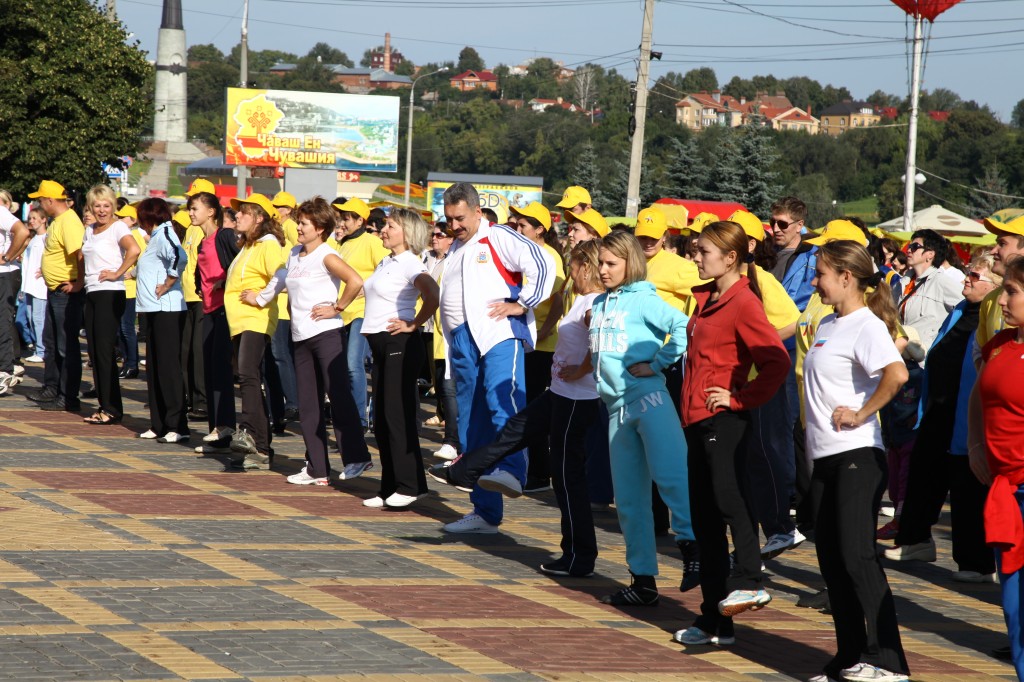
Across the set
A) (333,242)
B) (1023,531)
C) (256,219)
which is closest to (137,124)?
(333,242)

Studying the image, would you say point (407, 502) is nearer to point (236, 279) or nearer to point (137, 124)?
point (236, 279)

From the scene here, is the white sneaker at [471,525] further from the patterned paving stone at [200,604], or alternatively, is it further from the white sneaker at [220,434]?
the white sneaker at [220,434]

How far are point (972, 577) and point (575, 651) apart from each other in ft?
11.2

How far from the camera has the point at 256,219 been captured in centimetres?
1171

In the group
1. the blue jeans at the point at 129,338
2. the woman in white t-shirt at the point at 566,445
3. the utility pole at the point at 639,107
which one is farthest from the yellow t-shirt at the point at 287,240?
the utility pole at the point at 639,107

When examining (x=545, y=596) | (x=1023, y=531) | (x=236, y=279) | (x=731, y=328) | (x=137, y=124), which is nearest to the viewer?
(x=1023, y=531)

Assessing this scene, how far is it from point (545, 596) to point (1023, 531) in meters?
2.68

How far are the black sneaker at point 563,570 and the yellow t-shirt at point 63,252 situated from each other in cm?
800

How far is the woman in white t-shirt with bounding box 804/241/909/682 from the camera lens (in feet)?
19.6

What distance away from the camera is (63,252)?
47.8 feet

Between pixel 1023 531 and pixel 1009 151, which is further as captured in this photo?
pixel 1009 151

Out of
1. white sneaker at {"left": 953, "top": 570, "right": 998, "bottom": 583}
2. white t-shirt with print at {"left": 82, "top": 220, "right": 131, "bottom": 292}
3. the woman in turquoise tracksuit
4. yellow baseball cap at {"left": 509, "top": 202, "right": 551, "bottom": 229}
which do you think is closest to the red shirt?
the woman in turquoise tracksuit

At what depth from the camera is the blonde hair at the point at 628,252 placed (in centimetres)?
743

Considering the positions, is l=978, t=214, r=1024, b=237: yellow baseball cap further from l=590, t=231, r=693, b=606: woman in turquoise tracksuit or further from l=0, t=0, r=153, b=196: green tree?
l=0, t=0, r=153, b=196: green tree
